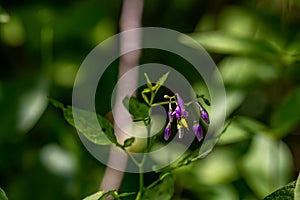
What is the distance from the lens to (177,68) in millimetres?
1558

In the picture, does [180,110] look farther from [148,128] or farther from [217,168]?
[217,168]

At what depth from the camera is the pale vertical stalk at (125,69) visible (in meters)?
1.17

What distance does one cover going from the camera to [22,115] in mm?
1340

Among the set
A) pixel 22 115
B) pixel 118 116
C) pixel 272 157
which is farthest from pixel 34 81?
pixel 272 157

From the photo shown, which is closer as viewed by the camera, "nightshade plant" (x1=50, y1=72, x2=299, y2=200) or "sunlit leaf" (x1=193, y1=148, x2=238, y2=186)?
"nightshade plant" (x1=50, y1=72, x2=299, y2=200)

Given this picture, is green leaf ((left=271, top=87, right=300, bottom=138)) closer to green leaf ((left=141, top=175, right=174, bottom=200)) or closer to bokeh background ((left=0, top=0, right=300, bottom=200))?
bokeh background ((left=0, top=0, right=300, bottom=200))

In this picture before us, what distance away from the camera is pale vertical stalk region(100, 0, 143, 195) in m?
1.17

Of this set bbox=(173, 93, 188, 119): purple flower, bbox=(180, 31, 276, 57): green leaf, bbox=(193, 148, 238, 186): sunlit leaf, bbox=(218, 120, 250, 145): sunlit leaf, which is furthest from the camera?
bbox=(193, 148, 238, 186): sunlit leaf

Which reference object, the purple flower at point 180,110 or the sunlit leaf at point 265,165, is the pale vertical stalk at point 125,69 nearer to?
the sunlit leaf at point 265,165

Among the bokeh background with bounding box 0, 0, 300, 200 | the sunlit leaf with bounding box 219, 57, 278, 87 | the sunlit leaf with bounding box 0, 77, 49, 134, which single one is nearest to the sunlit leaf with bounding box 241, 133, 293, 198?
the bokeh background with bounding box 0, 0, 300, 200

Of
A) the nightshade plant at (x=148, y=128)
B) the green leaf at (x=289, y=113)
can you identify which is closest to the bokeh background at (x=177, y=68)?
the green leaf at (x=289, y=113)

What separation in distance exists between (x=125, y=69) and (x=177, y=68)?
8.8 inches

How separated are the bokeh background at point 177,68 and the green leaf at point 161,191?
428 mm

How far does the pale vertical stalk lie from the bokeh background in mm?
74
